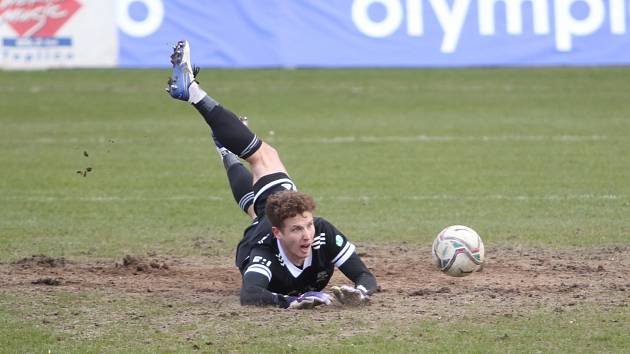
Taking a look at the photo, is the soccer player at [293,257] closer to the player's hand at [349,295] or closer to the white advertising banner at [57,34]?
the player's hand at [349,295]

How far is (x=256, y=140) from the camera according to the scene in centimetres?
1063

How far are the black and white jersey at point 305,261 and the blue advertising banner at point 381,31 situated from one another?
53.0 ft

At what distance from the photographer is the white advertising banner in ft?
79.9

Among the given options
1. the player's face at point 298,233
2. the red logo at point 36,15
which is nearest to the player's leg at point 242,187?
the player's face at point 298,233

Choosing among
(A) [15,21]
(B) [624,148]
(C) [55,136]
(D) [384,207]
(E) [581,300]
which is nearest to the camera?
(E) [581,300]

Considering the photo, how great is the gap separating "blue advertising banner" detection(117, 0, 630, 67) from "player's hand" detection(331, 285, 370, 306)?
16.6m

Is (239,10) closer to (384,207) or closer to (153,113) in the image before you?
(153,113)

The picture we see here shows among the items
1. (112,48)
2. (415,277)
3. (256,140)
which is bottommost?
(415,277)

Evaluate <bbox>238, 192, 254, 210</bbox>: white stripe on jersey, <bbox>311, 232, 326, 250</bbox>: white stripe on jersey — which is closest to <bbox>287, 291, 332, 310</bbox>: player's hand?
<bbox>311, 232, 326, 250</bbox>: white stripe on jersey

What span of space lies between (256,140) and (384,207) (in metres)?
3.79

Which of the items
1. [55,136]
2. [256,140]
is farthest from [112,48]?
[256,140]

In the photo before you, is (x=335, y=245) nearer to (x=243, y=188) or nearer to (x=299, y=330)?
(x=299, y=330)

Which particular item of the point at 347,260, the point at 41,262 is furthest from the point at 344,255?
the point at 41,262

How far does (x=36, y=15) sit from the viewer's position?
24.3 meters
